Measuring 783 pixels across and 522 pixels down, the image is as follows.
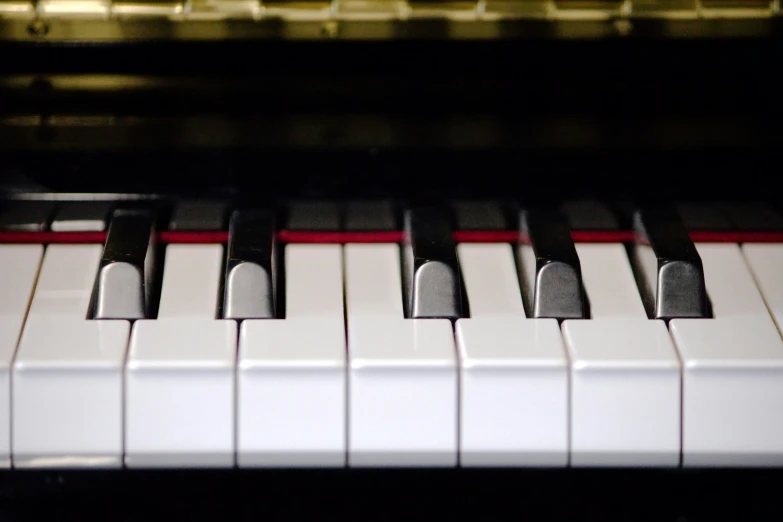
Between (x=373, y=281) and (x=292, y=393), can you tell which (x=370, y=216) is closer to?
(x=373, y=281)

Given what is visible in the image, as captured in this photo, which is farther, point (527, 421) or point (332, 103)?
point (332, 103)

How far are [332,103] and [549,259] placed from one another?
0.86 ft

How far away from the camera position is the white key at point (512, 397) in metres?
0.71

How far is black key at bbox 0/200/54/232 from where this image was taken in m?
0.83

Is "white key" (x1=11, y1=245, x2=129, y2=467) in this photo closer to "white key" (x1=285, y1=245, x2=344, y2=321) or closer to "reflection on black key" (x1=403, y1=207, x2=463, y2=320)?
"white key" (x1=285, y1=245, x2=344, y2=321)

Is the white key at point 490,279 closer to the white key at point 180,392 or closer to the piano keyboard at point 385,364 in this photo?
the piano keyboard at point 385,364

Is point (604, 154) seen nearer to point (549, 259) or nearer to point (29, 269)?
point (549, 259)

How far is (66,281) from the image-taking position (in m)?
0.78

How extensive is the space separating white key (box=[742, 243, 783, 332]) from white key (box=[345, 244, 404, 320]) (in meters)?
0.34

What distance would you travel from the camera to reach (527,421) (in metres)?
0.72

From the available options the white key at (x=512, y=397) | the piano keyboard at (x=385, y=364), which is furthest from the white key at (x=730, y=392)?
the white key at (x=512, y=397)

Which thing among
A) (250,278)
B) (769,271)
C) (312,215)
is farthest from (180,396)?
(769,271)
